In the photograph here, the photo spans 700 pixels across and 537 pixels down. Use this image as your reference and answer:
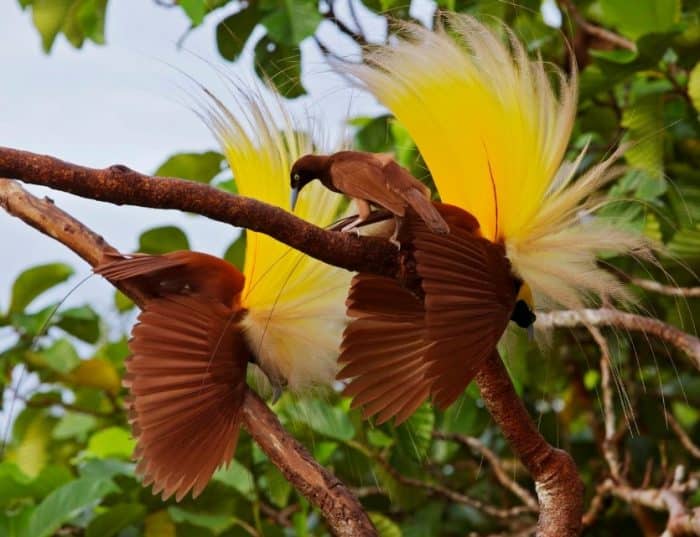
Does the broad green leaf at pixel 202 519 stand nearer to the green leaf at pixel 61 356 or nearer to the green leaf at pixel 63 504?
the green leaf at pixel 63 504

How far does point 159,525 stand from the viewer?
126cm

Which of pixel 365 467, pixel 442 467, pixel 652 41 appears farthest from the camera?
pixel 442 467

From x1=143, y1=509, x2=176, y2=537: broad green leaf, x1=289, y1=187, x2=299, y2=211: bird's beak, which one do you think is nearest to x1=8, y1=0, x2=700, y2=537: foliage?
x1=143, y1=509, x2=176, y2=537: broad green leaf

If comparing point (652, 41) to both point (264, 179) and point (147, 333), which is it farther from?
point (147, 333)

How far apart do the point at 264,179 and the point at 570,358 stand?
1.02 metres

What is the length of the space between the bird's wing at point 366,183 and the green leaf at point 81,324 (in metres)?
0.86

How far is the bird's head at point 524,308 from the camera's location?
0.64 meters

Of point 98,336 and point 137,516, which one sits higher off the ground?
point 98,336

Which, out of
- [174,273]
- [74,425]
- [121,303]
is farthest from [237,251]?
[174,273]

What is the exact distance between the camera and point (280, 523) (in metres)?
1.41

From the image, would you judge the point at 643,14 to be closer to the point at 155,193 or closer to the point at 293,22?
the point at 293,22

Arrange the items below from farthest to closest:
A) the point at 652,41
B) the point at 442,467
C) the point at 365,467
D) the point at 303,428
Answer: the point at 442,467, the point at 365,467, the point at 652,41, the point at 303,428

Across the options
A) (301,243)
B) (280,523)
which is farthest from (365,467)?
(301,243)

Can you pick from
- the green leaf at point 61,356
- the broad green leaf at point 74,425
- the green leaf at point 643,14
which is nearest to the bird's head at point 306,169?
the green leaf at point 643,14
